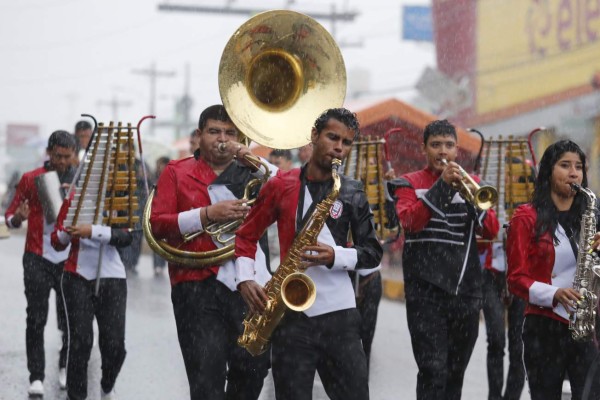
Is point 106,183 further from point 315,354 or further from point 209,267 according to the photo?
point 315,354

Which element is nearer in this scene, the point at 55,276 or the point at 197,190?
the point at 197,190

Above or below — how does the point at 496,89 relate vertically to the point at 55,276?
above

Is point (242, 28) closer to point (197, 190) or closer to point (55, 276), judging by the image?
point (197, 190)

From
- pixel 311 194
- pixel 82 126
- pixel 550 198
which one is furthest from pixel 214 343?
pixel 82 126

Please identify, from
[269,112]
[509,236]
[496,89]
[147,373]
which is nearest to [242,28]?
[269,112]

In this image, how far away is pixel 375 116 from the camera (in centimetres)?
1415

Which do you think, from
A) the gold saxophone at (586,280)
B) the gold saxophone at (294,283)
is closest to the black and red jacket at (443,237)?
the gold saxophone at (586,280)

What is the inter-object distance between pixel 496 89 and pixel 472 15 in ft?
10.3

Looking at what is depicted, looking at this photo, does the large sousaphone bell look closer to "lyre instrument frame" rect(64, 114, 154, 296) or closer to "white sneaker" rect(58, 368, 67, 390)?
"lyre instrument frame" rect(64, 114, 154, 296)

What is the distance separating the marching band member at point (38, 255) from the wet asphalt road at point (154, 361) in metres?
0.35

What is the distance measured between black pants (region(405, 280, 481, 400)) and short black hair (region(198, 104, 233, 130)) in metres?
1.55

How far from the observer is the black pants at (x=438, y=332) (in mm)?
6188

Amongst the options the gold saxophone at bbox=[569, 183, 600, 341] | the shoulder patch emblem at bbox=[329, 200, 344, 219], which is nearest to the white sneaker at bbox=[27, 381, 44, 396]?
the shoulder patch emblem at bbox=[329, 200, 344, 219]

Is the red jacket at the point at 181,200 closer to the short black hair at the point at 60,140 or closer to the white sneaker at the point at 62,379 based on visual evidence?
the short black hair at the point at 60,140
